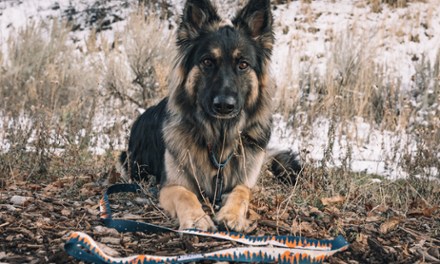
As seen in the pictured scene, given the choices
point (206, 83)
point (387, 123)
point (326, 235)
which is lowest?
point (387, 123)

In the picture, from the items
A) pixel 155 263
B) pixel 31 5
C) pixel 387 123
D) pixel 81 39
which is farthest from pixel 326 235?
pixel 31 5

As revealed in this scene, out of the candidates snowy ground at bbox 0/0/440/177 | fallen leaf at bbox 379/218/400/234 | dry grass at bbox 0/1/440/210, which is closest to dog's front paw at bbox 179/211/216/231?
fallen leaf at bbox 379/218/400/234

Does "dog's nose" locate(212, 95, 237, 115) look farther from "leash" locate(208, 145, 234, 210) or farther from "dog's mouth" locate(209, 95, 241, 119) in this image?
"leash" locate(208, 145, 234, 210)

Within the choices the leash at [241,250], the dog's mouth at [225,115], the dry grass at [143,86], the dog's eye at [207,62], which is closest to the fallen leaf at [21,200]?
the leash at [241,250]

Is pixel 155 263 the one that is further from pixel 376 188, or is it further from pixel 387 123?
pixel 387 123

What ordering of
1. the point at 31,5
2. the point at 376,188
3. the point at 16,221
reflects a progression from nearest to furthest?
the point at 16,221 → the point at 376,188 → the point at 31,5

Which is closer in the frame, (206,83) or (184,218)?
(184,218)

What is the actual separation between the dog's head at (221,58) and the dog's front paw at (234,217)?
2.74ft

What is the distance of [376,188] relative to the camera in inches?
196

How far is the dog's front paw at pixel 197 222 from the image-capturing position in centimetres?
324

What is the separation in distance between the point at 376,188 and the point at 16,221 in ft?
11.2

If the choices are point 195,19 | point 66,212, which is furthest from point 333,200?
point 66,212

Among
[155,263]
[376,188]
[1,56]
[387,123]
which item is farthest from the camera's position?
[1,56]

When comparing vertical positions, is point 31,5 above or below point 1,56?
above
